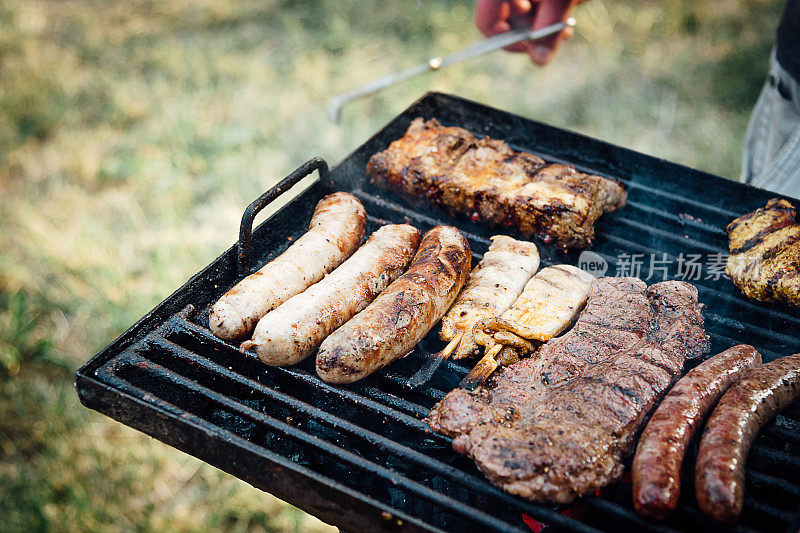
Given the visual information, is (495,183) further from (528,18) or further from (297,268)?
(528,18)

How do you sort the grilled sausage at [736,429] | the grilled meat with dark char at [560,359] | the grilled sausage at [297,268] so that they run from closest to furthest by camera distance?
the grilled sausage at [736,429] → the grilled meat with dark char at [560,359] → the grilled sausage at [297,268]

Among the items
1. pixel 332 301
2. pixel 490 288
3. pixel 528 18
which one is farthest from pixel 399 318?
pixel 528 18

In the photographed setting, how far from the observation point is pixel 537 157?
3.65 meters

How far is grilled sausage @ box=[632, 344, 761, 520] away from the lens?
6.32ft

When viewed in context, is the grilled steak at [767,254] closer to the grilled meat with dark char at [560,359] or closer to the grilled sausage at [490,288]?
the grilled meat with dark char at [560,359]

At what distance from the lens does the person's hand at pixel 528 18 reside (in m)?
4.27

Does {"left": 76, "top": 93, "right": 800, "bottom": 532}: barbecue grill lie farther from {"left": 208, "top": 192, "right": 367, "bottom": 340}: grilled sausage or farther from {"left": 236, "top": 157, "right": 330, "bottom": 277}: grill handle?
{"left": 208, "top": 192, "right": 367, "bottom": 340}: grilled sausage

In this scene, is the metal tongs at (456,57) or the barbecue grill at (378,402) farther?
the metal tongs at (456,57)

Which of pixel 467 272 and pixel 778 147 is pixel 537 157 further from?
pixel 778 147

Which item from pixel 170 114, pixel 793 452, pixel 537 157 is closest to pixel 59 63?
pixel 170 114

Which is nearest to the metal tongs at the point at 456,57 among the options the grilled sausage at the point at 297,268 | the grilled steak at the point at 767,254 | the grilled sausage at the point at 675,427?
the grilled sausage at the point at 297,268

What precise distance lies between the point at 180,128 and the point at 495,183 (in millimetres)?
4847

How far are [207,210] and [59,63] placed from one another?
12.7 ft

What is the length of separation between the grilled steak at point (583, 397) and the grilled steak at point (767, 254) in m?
0.34
